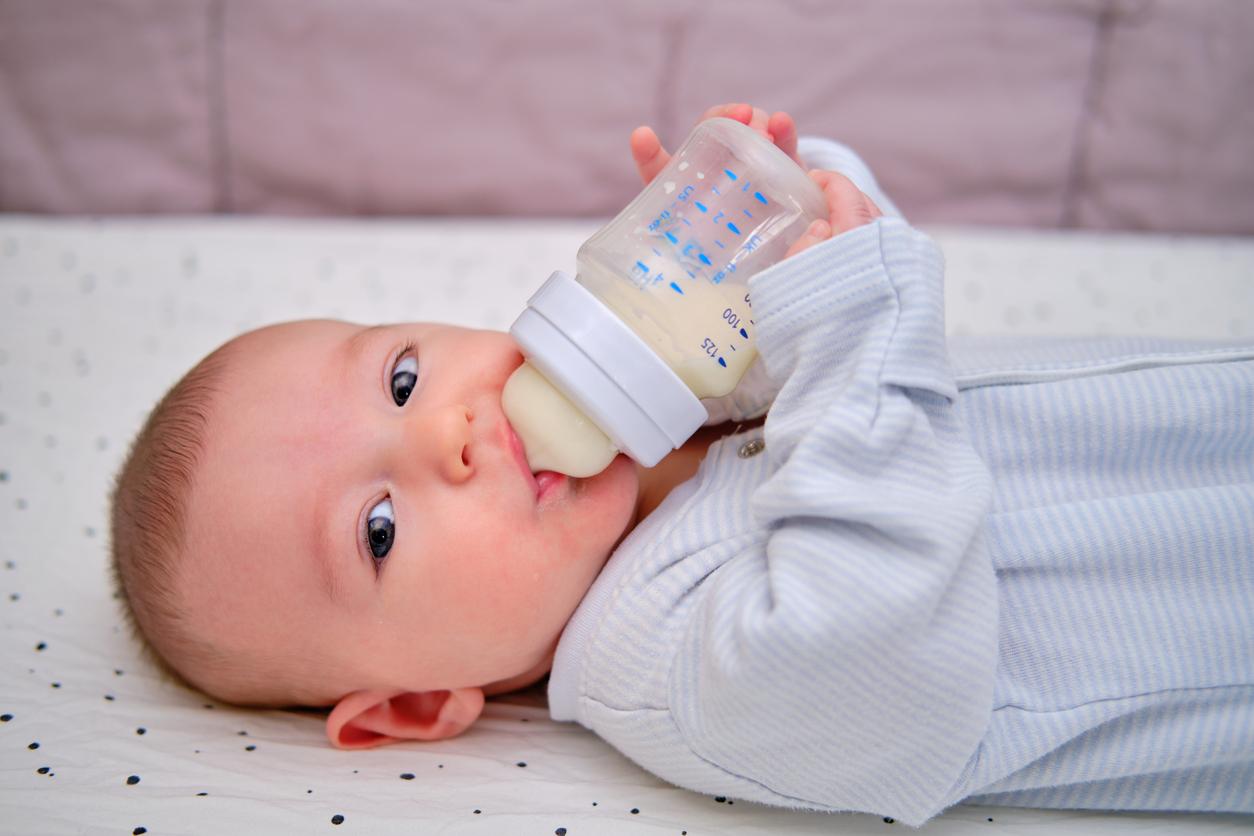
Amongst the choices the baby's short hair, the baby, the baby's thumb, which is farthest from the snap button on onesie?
the baby's short hair

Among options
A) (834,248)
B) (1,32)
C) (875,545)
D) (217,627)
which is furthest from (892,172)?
(1,32)

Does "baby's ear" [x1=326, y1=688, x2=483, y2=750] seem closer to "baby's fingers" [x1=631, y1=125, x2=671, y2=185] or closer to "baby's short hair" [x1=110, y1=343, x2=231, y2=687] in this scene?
"baby's short hair" [x1=110, y1=343, x2=231, y2=687]

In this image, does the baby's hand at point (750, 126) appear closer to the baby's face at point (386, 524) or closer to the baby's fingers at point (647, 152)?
the baby's fingers at point (647, 152)

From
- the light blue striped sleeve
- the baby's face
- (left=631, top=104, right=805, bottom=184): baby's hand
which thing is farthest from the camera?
(left=631, top=104, right=805, bottom=184): baby's hand

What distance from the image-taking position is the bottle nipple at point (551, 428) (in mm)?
919

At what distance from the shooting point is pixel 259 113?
1.80 metres

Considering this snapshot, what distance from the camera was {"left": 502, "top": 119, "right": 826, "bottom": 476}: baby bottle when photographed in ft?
2.85

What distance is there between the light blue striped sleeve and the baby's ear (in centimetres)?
23

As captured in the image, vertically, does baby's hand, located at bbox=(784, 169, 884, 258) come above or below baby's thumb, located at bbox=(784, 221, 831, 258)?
above

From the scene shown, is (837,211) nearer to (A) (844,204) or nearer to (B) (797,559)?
(A) (844,204)

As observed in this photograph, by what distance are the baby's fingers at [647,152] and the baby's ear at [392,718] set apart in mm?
561

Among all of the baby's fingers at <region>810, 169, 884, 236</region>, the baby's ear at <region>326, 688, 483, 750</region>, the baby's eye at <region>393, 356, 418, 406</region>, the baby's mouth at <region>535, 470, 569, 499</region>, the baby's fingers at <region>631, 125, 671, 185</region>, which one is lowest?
the baby's ear at <region>326, 688, 483, 750</region>

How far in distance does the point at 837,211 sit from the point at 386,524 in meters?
0.49

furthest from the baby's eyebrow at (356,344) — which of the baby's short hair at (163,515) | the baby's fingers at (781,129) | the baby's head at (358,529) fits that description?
the baby's fingers at (781,129)
